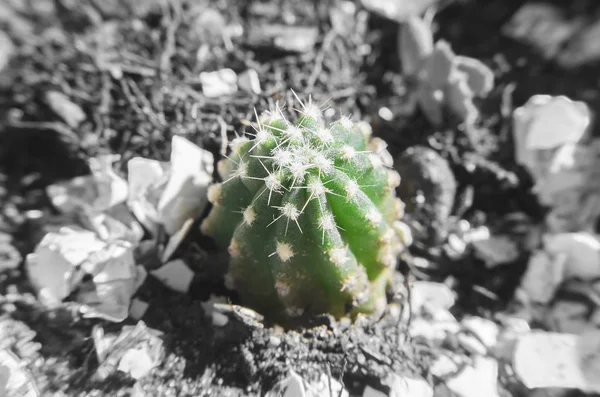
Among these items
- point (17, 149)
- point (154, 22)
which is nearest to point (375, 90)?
point (154, 22)

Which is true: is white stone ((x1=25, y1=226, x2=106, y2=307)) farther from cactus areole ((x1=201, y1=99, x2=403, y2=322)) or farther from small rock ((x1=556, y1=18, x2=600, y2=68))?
small rock ((x1=556, y1=18, x2=600, y2=68))

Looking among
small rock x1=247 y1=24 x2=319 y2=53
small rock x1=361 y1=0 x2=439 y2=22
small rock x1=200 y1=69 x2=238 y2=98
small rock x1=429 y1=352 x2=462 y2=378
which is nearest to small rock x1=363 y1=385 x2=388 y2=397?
small rock x1=429 y1=352 x2=462 y2=378

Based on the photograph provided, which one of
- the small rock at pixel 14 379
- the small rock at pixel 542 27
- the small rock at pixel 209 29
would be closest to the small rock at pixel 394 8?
the small rock at pixel 542 27

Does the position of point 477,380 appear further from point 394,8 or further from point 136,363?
point 394,8

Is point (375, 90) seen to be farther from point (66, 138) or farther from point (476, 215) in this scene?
point (66, 138)

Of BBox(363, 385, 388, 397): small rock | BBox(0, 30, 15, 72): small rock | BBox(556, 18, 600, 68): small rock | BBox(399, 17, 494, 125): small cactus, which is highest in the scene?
BBox(556, 18, 600, 68): small rock

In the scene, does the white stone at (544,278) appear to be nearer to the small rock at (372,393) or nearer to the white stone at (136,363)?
the small rock at (372,393)
